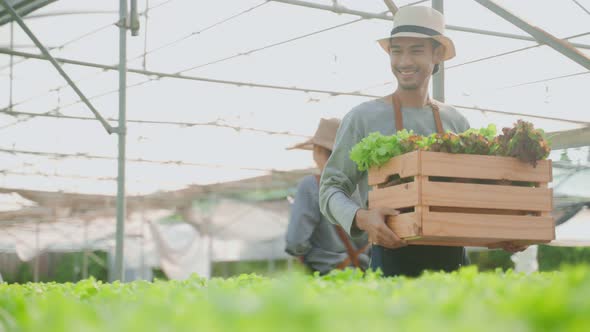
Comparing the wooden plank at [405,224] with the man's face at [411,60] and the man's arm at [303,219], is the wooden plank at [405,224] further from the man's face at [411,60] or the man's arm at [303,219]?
the man's arm at [303,219]

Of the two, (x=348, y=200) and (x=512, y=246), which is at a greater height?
(x=348, y=200)

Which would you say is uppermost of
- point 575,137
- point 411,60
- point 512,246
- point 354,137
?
point 575,137

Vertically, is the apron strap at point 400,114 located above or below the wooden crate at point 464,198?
above

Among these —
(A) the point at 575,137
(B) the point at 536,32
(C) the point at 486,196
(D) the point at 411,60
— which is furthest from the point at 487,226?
(A) the point at 575,137

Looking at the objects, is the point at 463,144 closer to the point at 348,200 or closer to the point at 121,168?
the point at 348,200

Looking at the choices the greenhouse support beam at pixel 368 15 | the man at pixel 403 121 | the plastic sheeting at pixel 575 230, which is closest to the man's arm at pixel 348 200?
the man at pixel 403 121

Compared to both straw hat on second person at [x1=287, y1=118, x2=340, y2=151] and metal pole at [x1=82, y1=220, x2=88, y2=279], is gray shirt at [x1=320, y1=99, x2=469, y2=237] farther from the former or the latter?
metal pole at [x1=82, y1=220, x2=88, y2=279]

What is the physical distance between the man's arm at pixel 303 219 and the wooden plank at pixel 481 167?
275cm

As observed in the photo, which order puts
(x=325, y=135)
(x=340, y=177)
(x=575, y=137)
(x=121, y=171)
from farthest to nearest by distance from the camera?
(x=575, y=137) → (x=121, y=171) → (x=325, y=135) → (x=340, y=177)

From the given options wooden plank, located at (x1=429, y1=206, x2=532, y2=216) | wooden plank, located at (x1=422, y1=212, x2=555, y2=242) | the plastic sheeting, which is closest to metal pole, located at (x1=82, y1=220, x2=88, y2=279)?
the plastic sheeting

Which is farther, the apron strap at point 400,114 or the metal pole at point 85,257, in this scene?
the metal pole at point 85,257

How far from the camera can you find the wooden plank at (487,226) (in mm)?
2789

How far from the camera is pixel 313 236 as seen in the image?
231 inches

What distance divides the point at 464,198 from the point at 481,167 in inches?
5.1
